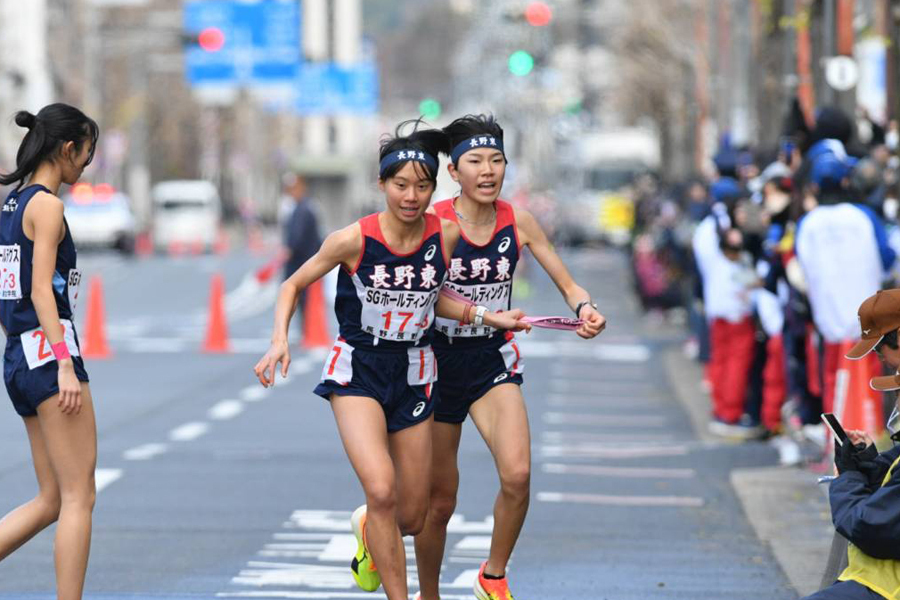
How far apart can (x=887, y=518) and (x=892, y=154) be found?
9.91 m

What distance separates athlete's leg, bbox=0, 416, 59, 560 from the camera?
7246mm

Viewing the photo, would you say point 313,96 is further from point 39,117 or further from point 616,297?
point 39,117

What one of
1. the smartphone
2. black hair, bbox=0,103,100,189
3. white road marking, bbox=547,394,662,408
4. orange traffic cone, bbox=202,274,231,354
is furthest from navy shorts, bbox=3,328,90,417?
orange traffic cone, bbox=202,274,231,354

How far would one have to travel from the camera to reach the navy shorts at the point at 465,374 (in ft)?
25.5

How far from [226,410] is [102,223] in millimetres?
39361

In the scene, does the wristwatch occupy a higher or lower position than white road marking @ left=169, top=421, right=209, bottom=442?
higher

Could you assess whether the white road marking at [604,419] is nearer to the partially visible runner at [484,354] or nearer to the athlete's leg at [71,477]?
the partially visible runner at [484,354]

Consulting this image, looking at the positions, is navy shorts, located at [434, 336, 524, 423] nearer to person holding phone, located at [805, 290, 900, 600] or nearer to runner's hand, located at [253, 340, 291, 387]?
runner's hand, located at [253, 340, 291, 387]

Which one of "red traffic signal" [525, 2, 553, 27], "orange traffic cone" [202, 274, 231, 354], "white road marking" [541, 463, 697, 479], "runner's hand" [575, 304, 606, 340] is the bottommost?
"orange traffic cone" [202, 274, 231, 354]

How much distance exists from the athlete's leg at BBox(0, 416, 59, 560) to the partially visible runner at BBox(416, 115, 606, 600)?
4.43 feet

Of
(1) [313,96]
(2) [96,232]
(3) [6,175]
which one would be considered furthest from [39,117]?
(1) [313,96]

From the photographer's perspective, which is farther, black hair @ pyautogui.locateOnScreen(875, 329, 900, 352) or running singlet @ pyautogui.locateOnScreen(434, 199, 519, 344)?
running singlet @ pyautogui.locateOnScreen(434, 199, 519, 344)

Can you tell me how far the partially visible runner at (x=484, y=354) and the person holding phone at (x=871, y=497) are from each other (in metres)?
1.77

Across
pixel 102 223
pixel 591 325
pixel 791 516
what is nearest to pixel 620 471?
pixel 791 516
